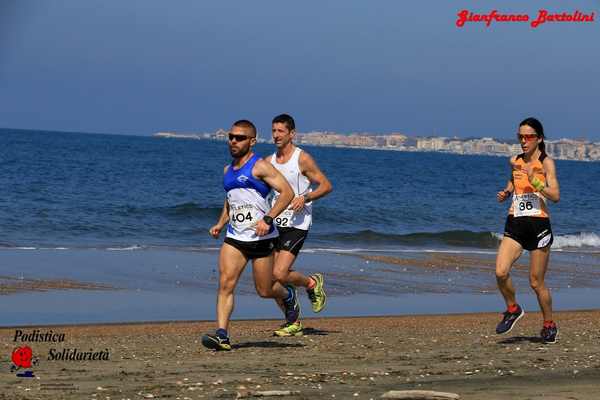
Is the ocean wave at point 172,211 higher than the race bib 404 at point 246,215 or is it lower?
higher

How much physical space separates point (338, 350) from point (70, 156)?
6529cm

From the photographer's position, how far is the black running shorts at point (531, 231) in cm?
949

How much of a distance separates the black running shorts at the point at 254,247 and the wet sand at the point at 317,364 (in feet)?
2.67

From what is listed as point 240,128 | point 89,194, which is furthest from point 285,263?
point 89,194

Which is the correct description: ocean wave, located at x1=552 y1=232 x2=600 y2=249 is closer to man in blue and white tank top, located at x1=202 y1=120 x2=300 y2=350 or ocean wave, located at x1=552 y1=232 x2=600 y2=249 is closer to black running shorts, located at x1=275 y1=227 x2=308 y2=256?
black running shorts, located at x1=275 y1=227 x2=308 y2=256

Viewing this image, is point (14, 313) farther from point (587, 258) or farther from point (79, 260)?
point (587, 258)

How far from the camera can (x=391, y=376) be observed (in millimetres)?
7660

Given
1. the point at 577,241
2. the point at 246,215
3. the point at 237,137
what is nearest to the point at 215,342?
the point at 246,215

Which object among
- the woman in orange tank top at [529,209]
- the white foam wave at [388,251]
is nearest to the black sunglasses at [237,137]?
the woman in orange tank top at [529,209]

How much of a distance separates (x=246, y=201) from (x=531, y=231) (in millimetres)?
2538

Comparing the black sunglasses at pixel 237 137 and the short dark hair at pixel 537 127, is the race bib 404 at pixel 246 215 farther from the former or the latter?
the short dark hair at pixel 537 127

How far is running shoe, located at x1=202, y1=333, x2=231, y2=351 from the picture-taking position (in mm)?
8930

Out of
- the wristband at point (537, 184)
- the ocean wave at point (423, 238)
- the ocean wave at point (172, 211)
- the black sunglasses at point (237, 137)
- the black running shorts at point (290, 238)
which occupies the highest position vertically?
the ocean wave at point (172, 211)

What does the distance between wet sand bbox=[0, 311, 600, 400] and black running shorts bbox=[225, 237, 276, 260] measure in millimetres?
815
